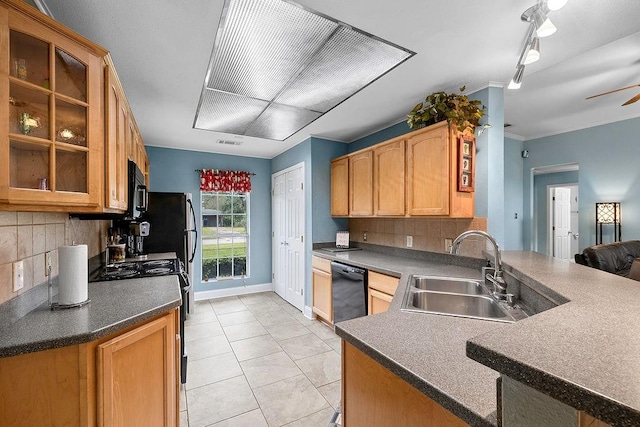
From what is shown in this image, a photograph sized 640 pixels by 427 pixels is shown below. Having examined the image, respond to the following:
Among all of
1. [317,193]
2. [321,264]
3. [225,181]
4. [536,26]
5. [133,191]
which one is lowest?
[321,264]

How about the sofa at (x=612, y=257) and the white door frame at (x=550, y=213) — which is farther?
the white door frame at (x=550, y=213)

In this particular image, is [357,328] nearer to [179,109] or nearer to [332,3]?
[332,3]

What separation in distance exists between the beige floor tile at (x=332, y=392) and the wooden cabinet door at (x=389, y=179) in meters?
1.61

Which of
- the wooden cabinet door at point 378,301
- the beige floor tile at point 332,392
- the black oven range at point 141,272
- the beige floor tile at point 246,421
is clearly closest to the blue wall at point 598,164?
the wooden cabinet door at point 378,301

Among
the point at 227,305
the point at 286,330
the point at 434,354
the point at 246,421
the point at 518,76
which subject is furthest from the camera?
the point at 227,305

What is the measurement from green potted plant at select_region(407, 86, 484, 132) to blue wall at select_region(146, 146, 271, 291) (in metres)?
3.24

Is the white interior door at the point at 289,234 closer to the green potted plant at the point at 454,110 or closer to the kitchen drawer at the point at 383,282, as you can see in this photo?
the kitchen drawer at the point at 383,282

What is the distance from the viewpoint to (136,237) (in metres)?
3.10

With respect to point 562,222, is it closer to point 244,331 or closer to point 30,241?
point 244,331

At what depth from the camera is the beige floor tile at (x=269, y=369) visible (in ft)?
7.66

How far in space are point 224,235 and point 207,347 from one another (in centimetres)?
219

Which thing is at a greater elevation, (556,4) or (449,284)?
(556,4)

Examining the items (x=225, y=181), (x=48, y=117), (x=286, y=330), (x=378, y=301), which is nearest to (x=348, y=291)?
(x=378, y=301)

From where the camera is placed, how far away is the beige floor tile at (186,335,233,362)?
2.76 m
